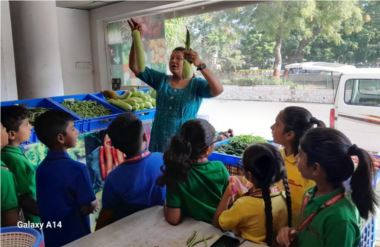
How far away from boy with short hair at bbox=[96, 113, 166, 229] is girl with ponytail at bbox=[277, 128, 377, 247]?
63 centimetres

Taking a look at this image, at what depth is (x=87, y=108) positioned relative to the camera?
97.7 inches

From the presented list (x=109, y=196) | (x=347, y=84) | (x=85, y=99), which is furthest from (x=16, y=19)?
(x=347, y=84)

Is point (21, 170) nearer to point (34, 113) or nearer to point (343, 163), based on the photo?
point (34, 113)

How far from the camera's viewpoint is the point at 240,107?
12.9 ft

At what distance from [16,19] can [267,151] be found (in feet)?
9.01

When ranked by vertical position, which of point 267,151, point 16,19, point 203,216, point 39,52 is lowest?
point 203,216

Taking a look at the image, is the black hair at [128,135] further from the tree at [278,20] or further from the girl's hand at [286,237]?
the tree at [278,20]

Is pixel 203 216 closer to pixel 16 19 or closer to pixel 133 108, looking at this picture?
pixel 133 108

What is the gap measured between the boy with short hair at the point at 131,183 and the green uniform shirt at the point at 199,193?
173 mm

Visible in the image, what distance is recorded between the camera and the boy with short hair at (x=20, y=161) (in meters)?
1.65

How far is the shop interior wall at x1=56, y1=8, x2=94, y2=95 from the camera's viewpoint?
186 inches

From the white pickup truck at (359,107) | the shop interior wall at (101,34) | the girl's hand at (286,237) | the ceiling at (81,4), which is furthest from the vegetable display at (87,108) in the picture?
the white pickup truck at (359,107)

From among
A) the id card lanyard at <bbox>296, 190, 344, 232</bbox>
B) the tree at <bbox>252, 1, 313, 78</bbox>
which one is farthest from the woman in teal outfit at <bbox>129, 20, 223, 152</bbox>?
the tree at <bbox>252, 1, 313, 78</bbox>

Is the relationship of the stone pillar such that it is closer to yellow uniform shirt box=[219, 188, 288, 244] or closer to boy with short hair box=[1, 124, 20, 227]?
boy with short hair box=[1, 124, 20, 227]
